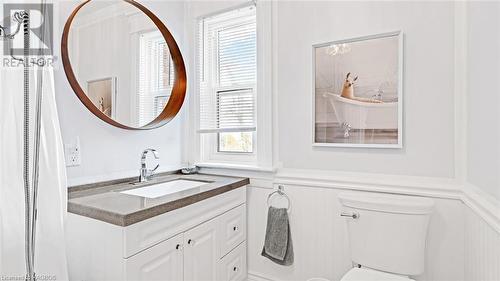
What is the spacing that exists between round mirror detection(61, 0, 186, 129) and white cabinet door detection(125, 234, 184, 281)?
820 mm

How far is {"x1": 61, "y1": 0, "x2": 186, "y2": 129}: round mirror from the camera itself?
1558mm

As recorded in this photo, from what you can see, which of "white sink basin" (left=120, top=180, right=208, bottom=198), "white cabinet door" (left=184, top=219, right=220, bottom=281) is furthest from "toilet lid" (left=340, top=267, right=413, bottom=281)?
"white sink basin" (left=120, top=180, right=208, bottom=198)

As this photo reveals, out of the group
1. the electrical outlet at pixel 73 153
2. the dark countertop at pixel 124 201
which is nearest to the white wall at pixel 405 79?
the dark countertop at pixel 124 201

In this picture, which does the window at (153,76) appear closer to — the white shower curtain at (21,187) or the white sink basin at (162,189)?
the white sink basin at (162,189)

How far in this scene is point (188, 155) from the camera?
2264 millimetres

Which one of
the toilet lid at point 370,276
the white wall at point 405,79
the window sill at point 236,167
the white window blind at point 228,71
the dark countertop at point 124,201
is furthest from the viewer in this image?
the white window blind at point 228,71

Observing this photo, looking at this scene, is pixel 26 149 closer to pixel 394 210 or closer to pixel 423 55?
pixel 394 210

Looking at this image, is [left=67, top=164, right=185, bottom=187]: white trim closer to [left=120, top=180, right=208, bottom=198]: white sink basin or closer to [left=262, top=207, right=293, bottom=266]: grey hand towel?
[left=120, top=180, right=208, bottom=198]: white sink basin

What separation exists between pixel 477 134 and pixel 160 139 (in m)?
1.83

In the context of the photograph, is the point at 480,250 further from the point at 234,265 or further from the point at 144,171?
the point at 144,171

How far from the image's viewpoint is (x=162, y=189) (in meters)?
1.85

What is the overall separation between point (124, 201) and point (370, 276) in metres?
1.24

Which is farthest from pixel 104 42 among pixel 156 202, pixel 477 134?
pixel 477 134

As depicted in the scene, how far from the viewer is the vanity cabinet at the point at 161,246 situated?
118 centimetres
